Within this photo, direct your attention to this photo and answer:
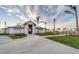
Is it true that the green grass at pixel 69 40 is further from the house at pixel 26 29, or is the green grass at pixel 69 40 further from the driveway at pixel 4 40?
the driveway at pixel 4 40

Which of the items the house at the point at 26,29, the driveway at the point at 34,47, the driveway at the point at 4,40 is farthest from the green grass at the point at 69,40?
the driveway at the point at 4,40

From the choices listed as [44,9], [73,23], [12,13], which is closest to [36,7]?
[44,9]

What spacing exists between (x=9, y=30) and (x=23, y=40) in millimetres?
268

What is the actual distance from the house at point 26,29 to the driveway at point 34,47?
11cm

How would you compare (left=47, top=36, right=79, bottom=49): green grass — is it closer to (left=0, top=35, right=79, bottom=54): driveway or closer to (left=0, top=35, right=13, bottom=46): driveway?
(left=0, top=35, right=79, bottom=54): driveway

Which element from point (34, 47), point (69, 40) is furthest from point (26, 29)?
point (69, 40)

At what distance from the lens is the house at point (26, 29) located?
138 inches

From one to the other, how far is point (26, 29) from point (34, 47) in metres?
0.33

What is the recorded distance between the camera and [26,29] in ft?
11.6

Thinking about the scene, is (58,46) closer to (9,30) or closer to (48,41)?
(48,41)

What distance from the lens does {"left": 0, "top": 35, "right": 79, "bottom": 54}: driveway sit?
3.36 m

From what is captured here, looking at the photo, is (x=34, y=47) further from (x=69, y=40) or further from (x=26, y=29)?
(x=69, y=40)

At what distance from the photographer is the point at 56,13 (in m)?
3.55
